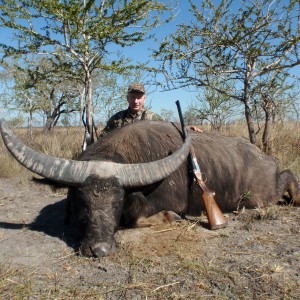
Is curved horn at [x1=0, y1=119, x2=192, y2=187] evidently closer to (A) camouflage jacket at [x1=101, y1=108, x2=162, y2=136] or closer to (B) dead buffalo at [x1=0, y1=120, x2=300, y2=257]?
(B) dead buffalo at [x1=0, y1=120, x2=300, y2=257]

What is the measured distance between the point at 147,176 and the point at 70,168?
756mm

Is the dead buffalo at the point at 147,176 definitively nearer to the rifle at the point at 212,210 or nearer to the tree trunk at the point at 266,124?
the rifle at the point at 212,210

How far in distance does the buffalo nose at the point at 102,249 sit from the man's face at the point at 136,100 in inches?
142

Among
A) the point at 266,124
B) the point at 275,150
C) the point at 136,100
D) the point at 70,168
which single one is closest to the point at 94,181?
the point at 70,168

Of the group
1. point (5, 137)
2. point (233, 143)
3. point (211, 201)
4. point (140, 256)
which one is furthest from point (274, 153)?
point (5, 137)

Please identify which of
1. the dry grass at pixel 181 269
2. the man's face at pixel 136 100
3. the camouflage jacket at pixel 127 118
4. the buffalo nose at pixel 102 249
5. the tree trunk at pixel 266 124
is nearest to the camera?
the dry grass at pixel 181 269

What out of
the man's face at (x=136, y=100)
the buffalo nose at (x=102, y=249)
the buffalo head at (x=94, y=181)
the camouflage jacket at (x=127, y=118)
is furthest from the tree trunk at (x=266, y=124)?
the buffalo nose at (x=102, y=249)

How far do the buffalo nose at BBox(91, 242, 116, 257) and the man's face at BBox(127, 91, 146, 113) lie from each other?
362cm

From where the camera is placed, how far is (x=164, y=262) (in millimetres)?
3010

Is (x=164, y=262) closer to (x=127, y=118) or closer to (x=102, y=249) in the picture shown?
(x=102, y=249)

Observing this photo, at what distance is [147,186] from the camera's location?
376cm

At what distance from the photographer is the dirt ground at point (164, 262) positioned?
250 cm

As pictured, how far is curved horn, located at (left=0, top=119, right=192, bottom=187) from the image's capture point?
3.32m

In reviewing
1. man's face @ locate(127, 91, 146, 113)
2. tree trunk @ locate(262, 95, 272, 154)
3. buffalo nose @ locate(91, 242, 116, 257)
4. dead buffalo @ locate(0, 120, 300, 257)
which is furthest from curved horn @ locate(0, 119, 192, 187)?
tree trunk @ locate(262, 95, 272, 154)
